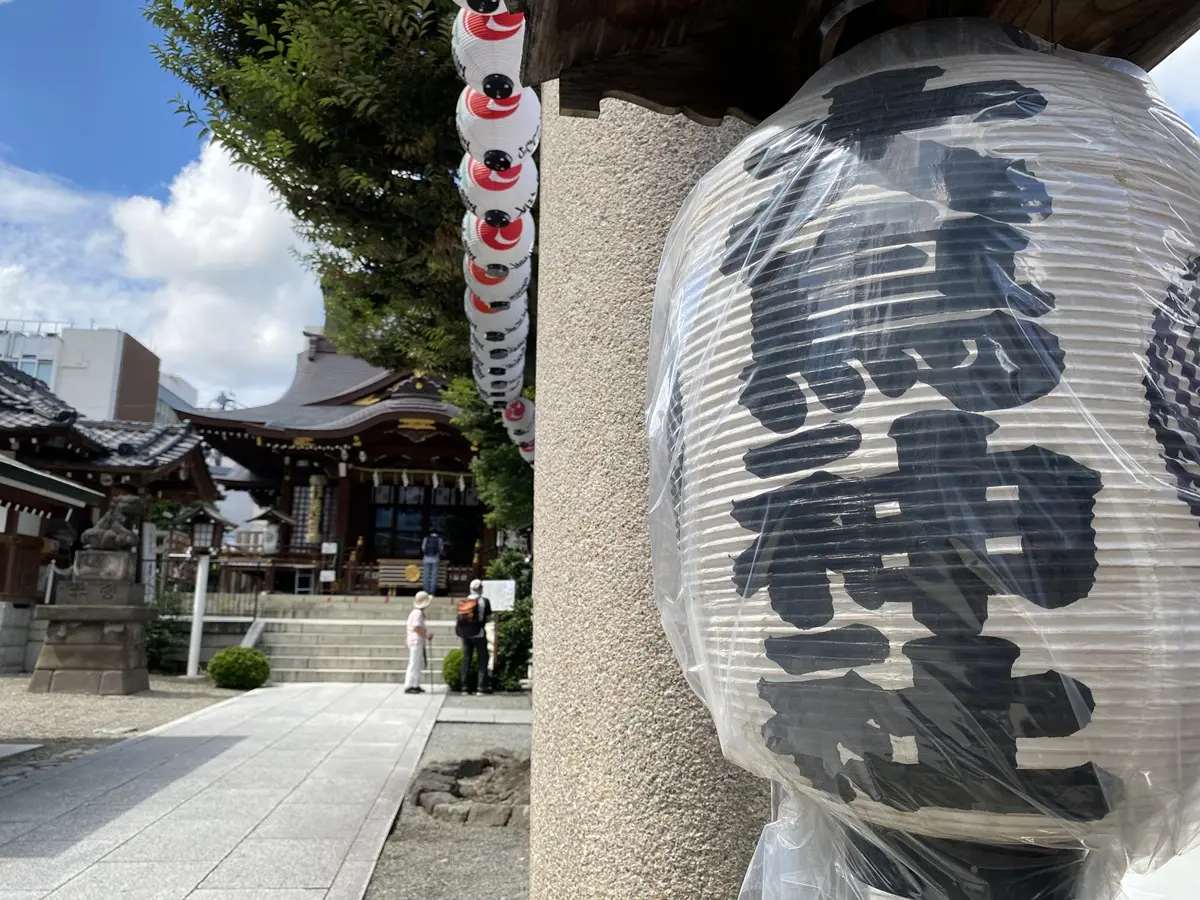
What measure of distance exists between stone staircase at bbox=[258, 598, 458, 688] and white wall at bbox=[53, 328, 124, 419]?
28.7 metres

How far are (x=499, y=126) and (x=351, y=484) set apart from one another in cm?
1988

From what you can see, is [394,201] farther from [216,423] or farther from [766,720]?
[216,423]

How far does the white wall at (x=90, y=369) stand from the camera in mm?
40438

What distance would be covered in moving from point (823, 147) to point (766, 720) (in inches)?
29.0

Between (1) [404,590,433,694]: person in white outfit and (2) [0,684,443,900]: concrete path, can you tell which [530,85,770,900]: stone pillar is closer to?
(2) [0,684,443,900]: concrete path

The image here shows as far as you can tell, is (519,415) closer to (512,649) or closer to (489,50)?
(489,50)

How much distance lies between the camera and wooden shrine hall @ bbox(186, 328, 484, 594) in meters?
20.6

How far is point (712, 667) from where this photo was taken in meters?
1.15

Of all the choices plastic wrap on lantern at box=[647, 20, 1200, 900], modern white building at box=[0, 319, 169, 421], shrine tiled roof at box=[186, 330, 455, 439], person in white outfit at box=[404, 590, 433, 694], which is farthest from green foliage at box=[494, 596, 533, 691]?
modern white building at box=[0, 319, 169, 421]

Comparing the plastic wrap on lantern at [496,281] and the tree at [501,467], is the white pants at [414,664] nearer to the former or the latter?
the tree at [501,467]

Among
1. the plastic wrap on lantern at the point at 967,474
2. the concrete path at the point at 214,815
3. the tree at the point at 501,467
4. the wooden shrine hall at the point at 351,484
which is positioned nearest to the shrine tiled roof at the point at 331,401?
the wooden shrine hall at the point at 351,484

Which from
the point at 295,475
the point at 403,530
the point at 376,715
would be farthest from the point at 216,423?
the point at 376,715

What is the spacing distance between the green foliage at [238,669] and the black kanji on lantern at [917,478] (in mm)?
13027

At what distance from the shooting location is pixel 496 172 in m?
4.18
